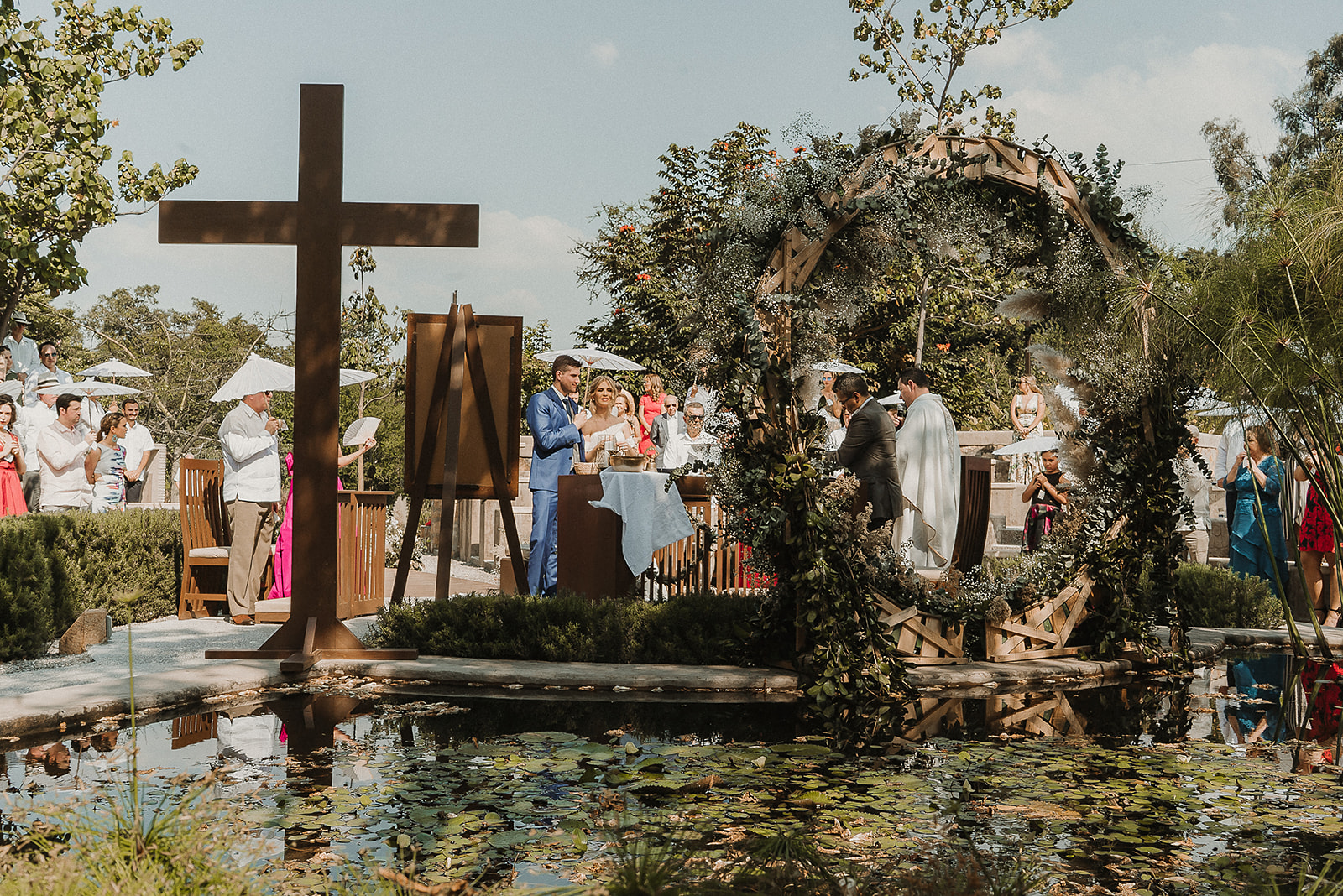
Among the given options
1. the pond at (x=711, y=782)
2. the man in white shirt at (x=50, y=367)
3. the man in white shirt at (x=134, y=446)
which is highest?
the man in white shirt at (x=50, y=367)

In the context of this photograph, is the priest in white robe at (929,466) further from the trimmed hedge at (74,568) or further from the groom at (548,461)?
the trimmed hedge at (74,568)

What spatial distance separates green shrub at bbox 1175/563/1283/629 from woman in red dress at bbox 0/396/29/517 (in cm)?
1091

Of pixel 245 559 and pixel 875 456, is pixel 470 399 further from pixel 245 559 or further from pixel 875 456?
pixel 875 456

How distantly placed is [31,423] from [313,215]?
6.78 metres

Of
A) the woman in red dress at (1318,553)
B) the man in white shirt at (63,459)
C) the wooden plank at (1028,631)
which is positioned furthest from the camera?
the woman in red dress at (1318,553)

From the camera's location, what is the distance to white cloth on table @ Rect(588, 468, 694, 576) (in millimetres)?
8211

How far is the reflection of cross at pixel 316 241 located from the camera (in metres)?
6.99

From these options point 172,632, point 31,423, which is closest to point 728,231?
point 172,632

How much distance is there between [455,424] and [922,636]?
11.7ft

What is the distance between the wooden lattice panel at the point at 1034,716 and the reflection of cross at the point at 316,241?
4.04 metres

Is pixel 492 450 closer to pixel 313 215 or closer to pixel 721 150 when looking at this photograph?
pixel 313 215

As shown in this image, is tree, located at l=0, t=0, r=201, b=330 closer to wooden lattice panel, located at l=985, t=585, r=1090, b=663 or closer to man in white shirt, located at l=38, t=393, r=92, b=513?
man in white shirt, located at l=38, t=393, r=92, b=513

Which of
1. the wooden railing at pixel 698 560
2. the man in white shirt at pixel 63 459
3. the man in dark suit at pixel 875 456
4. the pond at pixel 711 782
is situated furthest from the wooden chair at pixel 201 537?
the man in dark suit at pixel 875 456

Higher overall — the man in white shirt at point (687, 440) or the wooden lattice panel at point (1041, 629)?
the man in white shirt at point (687, 440)
